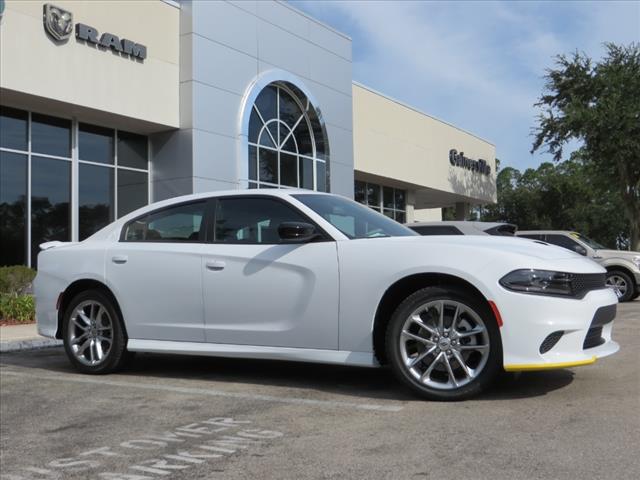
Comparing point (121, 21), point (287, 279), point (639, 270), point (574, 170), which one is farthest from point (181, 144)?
point (574, 170)

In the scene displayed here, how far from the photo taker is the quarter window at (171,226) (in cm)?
632

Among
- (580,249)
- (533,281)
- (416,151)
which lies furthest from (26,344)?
(416,151)

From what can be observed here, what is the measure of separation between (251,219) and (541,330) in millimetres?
2609

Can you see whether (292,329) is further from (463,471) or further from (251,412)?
(463,471)

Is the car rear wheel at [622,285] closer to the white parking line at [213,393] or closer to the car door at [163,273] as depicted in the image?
the car door at [163,273]

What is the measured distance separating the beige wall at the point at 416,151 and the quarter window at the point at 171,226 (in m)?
20.8

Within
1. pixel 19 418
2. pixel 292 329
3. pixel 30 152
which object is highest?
pixel 30 152

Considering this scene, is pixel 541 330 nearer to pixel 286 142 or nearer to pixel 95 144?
pixel 95 144

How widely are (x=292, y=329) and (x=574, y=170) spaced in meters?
64.4

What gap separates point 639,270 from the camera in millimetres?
15578

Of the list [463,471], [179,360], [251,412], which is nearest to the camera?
[463,471]

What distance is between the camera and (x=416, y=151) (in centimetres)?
3206

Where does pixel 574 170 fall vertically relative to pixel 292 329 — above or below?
above

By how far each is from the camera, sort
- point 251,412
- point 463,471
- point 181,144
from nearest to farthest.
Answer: point 463,471
point 251,412
point 181,144
